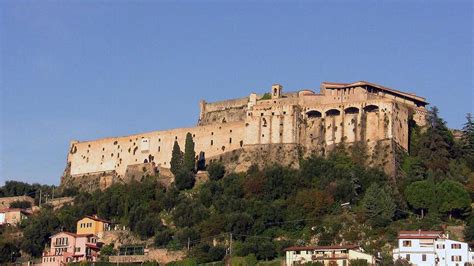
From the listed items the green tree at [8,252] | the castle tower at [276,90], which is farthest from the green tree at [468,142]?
the green tree at [8,252]

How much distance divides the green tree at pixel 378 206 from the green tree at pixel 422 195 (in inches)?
53.2

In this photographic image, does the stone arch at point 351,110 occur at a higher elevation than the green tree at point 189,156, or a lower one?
higher

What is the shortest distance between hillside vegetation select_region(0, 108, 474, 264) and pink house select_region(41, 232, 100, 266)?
7.75ft

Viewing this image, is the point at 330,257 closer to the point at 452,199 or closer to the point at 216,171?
the point at 452,199

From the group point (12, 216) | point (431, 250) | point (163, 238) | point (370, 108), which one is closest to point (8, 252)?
point (12, 216)

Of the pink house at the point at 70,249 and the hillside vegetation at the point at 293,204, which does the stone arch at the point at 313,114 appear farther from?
the pink house at the point at 70,249

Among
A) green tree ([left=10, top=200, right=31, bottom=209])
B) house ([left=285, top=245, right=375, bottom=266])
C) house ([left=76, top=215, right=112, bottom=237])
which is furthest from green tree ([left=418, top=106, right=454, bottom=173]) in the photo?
green tree ([left=10, top=200, right=31, bottom=209])

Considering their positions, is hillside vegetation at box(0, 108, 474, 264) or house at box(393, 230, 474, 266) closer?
house at box(393, 230, 474, 266)

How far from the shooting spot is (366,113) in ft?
264

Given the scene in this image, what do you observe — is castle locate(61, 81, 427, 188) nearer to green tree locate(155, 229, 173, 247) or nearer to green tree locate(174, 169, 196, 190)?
green tree locate(174, 169, 196, 190)

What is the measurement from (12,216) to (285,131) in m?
22.5

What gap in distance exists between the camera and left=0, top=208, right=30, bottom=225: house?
87.1 meters

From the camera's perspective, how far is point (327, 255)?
66.4m

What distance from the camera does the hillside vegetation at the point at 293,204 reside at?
2776 inches
